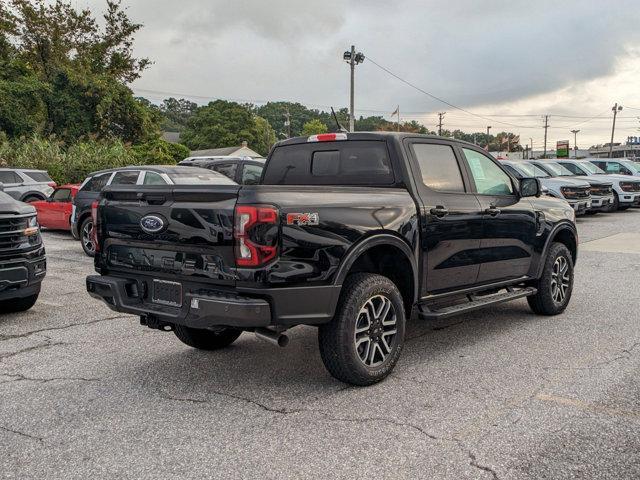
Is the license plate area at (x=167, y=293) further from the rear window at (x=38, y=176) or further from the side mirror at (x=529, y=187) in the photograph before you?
the rear window at (x=38, y=176)

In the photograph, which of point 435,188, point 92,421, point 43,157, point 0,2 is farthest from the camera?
point 0,2

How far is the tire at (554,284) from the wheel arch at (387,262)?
2.04m

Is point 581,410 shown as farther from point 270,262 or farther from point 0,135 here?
point 0,135

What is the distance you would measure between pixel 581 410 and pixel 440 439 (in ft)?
3.40

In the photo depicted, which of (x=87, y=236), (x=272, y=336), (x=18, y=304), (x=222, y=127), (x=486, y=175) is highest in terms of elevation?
(x=222, y=127)

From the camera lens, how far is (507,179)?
5.99 metres

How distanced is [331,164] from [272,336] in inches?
72.8

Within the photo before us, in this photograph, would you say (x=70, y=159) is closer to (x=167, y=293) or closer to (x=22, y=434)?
(x=167, y=293)

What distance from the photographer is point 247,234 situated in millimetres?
3693

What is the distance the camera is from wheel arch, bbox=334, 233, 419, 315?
4109 millimetres

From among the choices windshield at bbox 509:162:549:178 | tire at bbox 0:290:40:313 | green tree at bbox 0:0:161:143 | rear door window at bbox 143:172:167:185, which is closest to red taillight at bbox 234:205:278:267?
tire at bbox 0:290:40:313

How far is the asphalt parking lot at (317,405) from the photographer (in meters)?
3.13

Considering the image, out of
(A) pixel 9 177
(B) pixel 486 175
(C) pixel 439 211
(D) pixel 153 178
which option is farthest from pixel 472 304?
(A) pixel 9 177

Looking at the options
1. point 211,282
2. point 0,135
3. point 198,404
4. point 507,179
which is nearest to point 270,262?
point 211,282
